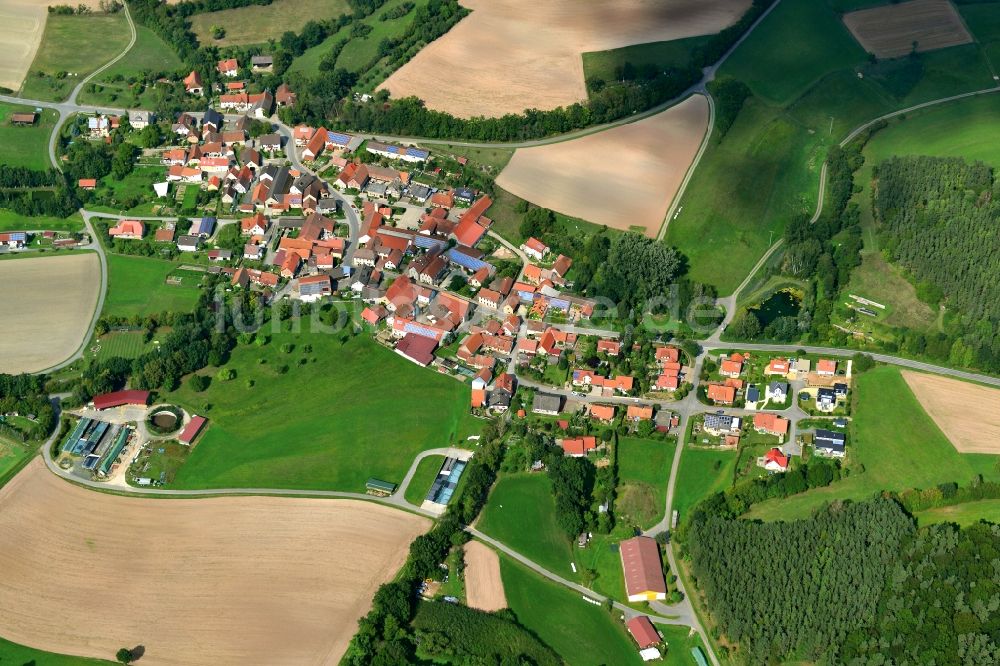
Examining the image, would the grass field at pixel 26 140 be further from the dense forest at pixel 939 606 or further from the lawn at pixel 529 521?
the dense forest at pixel 939 606

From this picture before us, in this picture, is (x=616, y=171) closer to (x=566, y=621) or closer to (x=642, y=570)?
(x=642, y=570)

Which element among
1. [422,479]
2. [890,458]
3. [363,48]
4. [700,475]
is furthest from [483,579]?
[363,48]

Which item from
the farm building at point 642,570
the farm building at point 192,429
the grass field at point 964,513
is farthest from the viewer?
the farm building at point 192,429

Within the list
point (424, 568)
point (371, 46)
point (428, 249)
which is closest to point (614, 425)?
point (424, 568)

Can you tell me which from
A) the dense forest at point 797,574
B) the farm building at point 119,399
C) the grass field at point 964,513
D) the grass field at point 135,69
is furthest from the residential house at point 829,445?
the grass field at point 135,69

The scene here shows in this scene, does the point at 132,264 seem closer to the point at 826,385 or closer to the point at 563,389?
the point at 563,389

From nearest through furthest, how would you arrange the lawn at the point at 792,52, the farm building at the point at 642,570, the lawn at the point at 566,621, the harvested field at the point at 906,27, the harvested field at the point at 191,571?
the harvested field at the point at 191,571 < the lawn at the point at 566,621 < the farm building at the point at 642,570 < the lawn at the point at 792,52 < the harvested field at the point at 906,27
